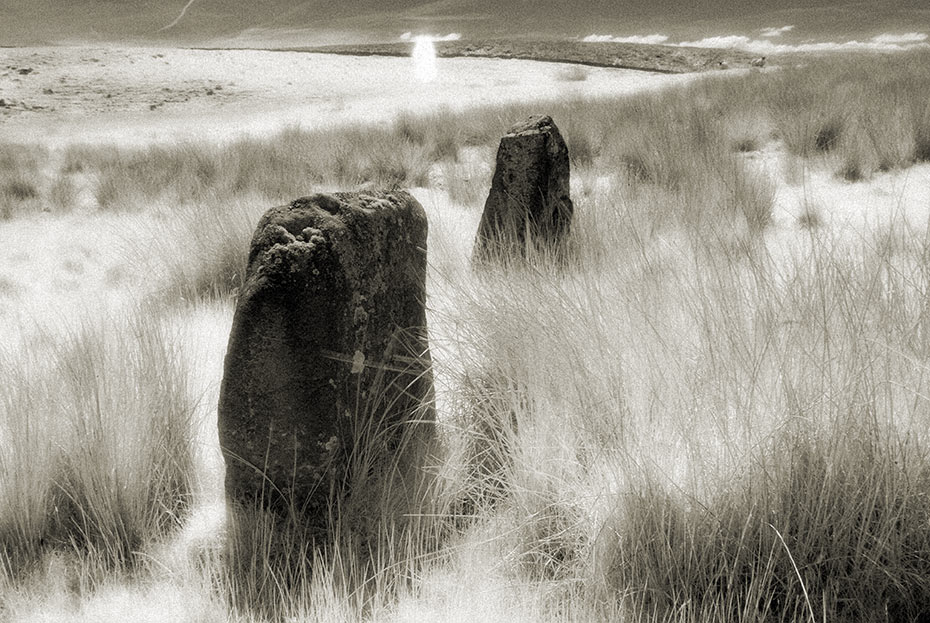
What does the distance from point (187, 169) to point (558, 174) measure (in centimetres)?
551

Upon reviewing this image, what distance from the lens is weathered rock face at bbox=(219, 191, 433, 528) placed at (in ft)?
5.61

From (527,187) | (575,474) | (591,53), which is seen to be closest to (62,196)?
(527,187)

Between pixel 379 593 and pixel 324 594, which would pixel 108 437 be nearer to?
pixel 324 594

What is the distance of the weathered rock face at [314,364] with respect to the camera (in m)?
1.71

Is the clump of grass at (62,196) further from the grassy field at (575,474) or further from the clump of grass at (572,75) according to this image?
the clump of grass at (572,75)

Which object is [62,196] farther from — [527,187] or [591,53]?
[591,53]

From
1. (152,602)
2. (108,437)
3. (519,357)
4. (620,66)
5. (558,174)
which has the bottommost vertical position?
(152,602)

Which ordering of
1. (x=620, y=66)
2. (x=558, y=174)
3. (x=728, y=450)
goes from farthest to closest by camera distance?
(x=620, y=66) → (x=558, y=174) → (x=728, y=450)

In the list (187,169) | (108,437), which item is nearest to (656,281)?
(108,437)

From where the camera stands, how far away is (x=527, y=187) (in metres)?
3.87

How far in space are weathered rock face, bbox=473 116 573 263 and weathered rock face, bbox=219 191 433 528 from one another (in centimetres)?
188

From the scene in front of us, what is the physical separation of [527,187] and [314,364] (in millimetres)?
2379

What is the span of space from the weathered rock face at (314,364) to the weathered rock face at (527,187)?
1.88 m

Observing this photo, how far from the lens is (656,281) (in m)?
2.47
